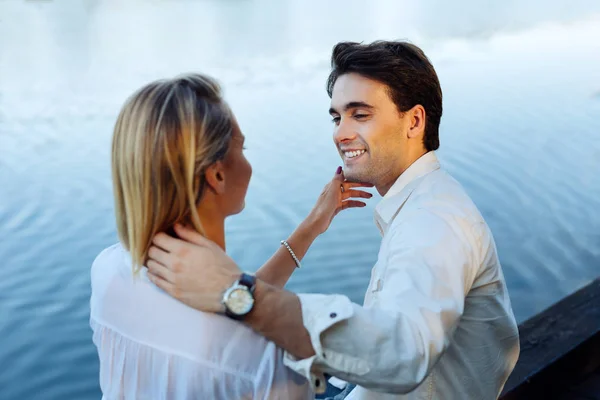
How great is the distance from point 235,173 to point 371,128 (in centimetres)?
63

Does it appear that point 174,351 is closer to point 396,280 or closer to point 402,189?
point 396,280

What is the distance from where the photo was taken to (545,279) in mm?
5148

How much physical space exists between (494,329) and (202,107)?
2.88ft

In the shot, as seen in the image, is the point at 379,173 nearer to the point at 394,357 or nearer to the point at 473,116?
the point at 394,357

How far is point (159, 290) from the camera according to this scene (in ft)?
3.82

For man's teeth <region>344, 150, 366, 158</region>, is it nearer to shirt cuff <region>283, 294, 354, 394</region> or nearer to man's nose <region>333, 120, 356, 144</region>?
man's nose <region>333, 120, 356, 144</region>

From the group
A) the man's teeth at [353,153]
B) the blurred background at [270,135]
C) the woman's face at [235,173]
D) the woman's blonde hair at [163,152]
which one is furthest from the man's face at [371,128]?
the blurred background at [270,135]

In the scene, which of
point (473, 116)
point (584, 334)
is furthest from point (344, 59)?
point (473, 116)

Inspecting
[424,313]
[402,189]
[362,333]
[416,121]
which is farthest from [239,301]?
[416,121]

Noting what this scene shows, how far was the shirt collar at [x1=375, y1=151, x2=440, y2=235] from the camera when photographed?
5.35 ft

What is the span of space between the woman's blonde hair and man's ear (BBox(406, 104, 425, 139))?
2.50 ft

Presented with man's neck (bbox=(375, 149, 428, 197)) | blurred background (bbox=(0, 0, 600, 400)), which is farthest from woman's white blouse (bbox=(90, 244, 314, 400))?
blurred background (bbox=(0, 0, 600, 400))

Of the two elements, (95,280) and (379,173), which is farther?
(379,173)

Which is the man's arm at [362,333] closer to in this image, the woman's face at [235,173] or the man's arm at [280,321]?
the man's arm at [280,321]
